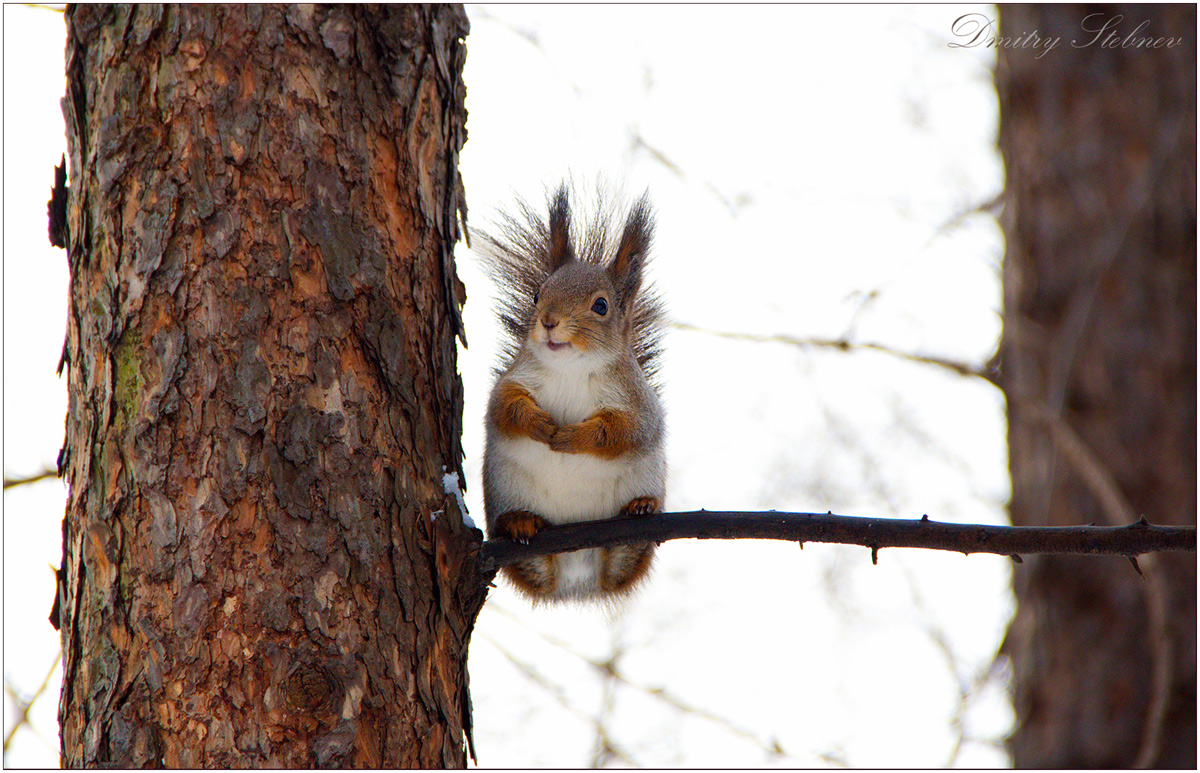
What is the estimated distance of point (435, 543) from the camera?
145 centimetres

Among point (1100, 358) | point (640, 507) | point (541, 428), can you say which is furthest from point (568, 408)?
point (1100, 358)

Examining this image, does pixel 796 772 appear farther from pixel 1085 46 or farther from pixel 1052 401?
pixel 1085 46

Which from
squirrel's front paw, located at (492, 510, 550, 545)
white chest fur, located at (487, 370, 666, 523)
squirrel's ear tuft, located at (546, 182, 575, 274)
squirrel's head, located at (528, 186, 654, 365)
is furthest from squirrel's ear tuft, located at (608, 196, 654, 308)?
squirrel's front paw, located at (492, 510, 550, 545)

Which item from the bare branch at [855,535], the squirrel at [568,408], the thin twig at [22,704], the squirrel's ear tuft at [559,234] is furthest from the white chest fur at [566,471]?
the thin twig at [22,704]

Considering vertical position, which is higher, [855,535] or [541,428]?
[541,428]

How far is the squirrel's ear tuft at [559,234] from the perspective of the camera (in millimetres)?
2160

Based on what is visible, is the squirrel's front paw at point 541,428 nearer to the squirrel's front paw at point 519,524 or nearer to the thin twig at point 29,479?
the squirrel's front paw at point 519,524

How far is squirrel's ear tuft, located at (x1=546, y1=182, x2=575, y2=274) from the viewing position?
7.09 ft

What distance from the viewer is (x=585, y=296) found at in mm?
1998

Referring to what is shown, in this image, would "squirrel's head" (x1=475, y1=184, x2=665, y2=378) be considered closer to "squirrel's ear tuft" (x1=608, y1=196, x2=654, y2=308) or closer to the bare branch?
"squirrel's ear tuft" (x1=608, y1=196, x2=654, y2=308)

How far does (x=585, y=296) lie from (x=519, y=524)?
1.64 feet

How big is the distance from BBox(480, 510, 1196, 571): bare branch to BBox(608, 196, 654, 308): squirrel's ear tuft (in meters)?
0.72

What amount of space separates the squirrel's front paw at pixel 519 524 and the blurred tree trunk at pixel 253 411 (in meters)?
0.24

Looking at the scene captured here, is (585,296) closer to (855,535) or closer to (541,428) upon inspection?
(541,428)
